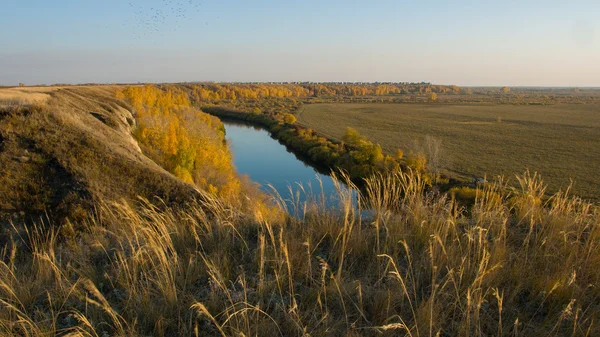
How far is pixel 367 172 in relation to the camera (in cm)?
3303

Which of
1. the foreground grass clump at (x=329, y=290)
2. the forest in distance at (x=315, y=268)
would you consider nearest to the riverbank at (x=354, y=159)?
the forest in distance at (x=315, y=268)

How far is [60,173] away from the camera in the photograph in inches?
365

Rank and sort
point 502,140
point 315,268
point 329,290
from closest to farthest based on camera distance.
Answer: point 329,290 → point 315,268 → point 502,140

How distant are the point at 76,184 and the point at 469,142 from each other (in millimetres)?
54720

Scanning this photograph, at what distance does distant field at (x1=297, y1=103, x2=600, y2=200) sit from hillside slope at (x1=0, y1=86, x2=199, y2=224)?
3205 centimetres

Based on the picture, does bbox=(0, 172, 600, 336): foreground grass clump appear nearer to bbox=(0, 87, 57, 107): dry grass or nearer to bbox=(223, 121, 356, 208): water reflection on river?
bbox=(0, 87, 57, 107): dry grass

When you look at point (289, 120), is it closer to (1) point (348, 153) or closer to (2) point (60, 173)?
(1) point (348, 153)

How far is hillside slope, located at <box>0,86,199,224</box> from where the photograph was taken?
812 centimetres

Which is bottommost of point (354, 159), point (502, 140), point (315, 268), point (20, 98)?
point (354, 159)

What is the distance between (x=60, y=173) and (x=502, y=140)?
59.8m

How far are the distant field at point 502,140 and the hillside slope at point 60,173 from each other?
32.1 m

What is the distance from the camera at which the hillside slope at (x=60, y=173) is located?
8.12m

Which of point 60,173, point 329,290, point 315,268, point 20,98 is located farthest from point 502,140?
point 20,98

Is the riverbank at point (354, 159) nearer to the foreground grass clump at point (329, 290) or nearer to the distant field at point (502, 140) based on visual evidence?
the distant field at point (502, 140)
